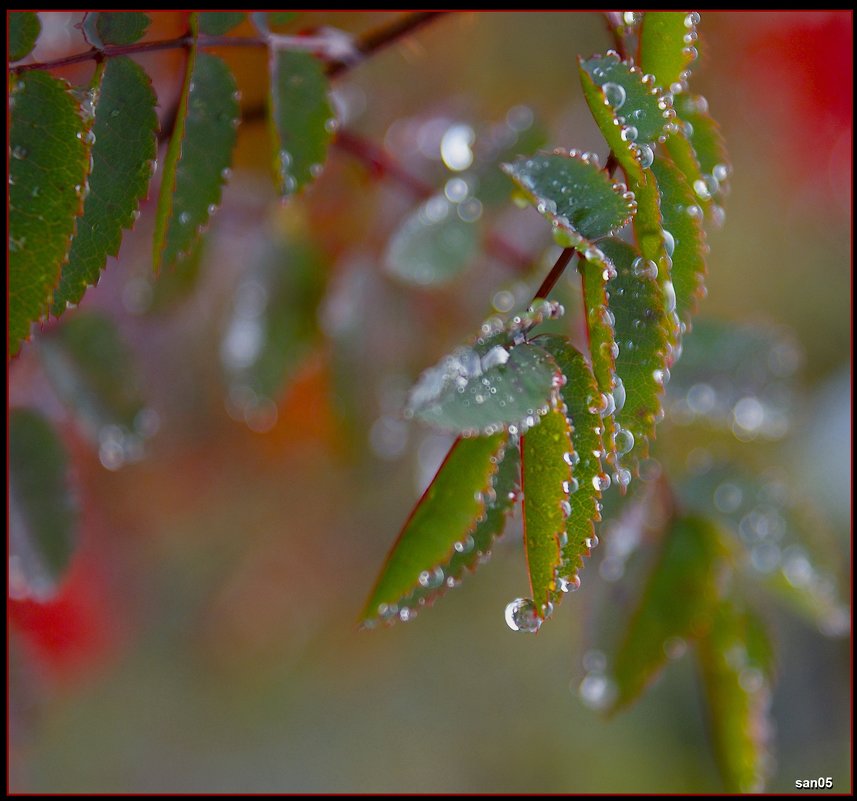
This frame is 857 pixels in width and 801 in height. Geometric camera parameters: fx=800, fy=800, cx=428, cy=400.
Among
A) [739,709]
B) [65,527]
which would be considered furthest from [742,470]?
[65,527]

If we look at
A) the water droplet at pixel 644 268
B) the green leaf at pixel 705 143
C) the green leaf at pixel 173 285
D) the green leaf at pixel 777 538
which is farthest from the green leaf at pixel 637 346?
the green leaf at pixel 173 285

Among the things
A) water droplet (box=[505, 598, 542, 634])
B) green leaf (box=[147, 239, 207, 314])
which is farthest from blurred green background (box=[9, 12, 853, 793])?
water droplet (box=[505, 598, 542, 634])

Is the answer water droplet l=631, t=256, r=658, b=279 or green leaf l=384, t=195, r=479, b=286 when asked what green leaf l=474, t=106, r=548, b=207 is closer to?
green leaf l=384, t=195, r=479, b=286

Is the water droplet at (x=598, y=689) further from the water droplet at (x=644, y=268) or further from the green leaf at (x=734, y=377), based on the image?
the water droplet at (x=644, y=268)

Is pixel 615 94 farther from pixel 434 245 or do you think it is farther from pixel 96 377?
pixel 96 377

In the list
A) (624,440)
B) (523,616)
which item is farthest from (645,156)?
(523,616)

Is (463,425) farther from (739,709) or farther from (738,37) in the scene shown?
(738,37)
